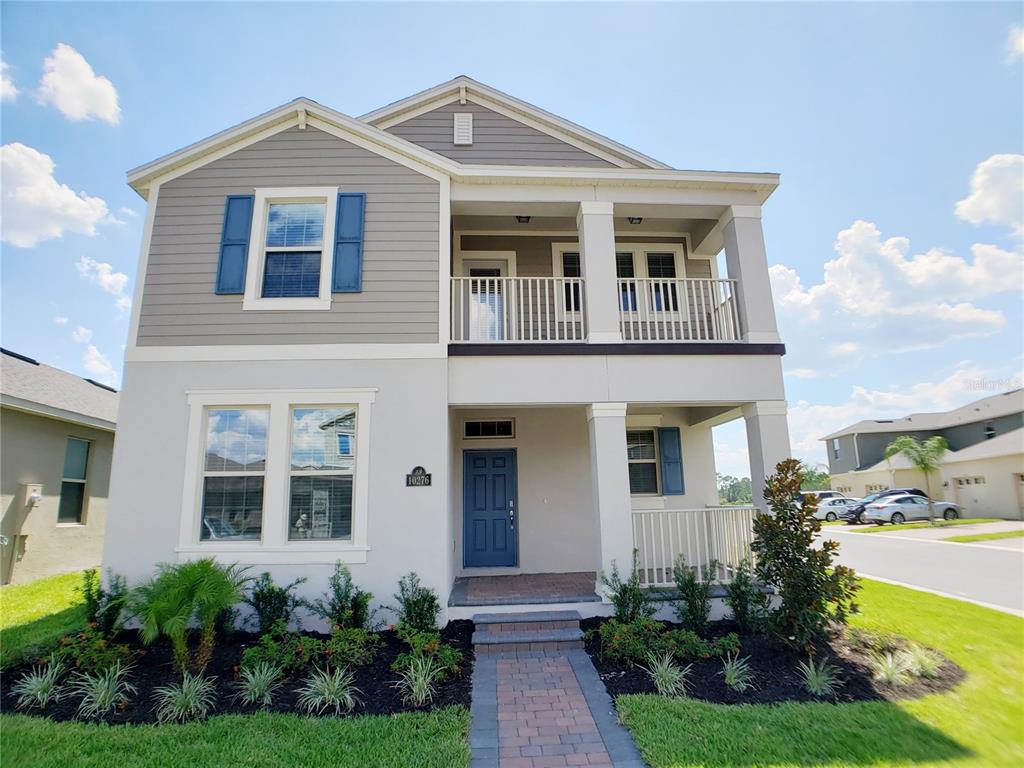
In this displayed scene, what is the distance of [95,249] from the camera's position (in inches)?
373

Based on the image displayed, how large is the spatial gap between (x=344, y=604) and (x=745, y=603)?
522 centimetres

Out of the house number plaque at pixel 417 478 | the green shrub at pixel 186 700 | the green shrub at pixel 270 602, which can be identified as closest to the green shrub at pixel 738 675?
the house number plaque at pixel 417 478

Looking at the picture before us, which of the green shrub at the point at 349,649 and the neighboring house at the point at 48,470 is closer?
the green shrub at the point at 349,649

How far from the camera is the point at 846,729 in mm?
3986

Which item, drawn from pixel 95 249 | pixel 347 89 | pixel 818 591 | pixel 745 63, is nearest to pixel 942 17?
pixel 745 63

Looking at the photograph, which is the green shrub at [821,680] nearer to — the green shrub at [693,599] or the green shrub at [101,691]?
the green shrub at [693,599]

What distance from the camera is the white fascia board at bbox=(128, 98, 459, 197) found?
290 inches

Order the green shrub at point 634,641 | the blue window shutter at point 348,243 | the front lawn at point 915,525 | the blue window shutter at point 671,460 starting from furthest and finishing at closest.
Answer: the front lawn at point 915,525 < the blue window shutter at point 671,460 < the blue window shutter at point 348,243 < the green shrub at point 634,641

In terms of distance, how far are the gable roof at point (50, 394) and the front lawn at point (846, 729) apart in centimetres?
1160

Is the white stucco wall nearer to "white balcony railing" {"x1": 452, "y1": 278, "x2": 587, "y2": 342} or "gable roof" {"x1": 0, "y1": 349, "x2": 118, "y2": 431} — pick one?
"white balcony railing" {"x1": 452, "y1": 278, "x2": 587, "y2": 342}

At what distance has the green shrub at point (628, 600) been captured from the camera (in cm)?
604

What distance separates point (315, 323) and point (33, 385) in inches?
307

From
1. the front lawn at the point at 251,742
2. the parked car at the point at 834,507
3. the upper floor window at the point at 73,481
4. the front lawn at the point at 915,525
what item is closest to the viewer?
the front lawn at the point at 251,742

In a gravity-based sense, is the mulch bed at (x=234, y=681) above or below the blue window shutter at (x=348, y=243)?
below
